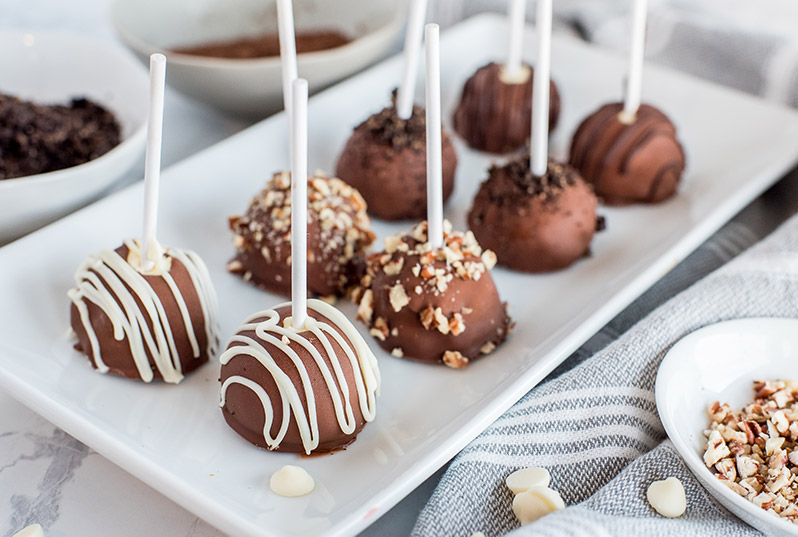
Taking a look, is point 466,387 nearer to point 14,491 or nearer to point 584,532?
point 584,532

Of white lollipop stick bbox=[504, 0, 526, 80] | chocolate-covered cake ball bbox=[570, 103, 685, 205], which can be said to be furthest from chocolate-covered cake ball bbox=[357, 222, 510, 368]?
white lollipop stick bbox=[504, 0, 526, 80]

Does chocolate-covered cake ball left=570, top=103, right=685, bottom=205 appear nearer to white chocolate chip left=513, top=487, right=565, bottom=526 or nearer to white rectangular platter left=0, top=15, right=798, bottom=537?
white rectangular platter left=0, top=15, right=798, bottom=537

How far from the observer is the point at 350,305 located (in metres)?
1.44

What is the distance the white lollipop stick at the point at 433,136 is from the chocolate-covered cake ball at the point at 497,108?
1.89ft

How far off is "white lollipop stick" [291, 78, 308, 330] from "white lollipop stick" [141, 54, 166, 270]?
0.18 meters

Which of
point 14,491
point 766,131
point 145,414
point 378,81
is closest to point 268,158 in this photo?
point 378,81

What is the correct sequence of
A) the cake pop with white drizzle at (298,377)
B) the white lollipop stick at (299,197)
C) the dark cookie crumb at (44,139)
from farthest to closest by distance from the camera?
the dark cookie crumb at (44,139) < the cake pop with white drizzle at (298,377) < the white lollipop stick at (299,197)

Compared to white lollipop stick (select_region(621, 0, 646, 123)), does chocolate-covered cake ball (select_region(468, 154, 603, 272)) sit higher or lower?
lower

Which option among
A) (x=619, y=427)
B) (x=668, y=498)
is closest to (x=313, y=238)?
(x=619, y=427)

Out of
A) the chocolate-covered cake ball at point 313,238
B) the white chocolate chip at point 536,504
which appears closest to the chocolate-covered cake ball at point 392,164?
the chocolate-covered cake ball at point 313,238

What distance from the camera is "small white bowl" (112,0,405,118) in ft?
5.65

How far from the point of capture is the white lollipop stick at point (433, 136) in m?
1.13

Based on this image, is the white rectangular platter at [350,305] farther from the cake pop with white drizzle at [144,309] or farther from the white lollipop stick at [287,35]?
the white lollipop stick at [287,35]

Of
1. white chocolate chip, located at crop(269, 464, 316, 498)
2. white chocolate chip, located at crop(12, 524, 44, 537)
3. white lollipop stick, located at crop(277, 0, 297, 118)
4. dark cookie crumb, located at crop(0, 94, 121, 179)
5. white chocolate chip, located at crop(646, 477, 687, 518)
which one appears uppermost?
white lollipop stick, located at crop(277, 0, 297, 118)
